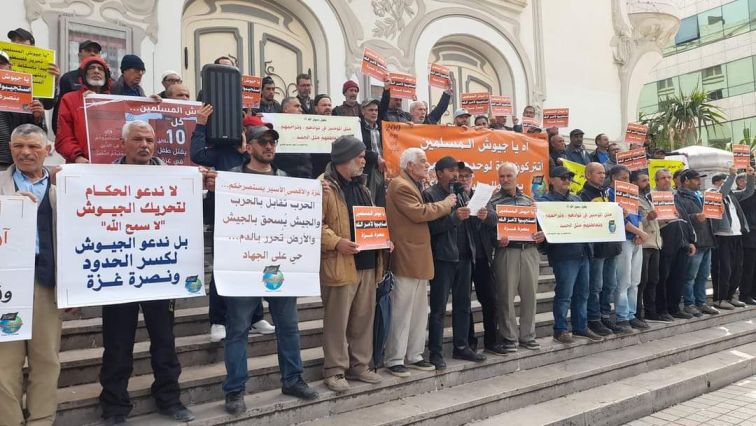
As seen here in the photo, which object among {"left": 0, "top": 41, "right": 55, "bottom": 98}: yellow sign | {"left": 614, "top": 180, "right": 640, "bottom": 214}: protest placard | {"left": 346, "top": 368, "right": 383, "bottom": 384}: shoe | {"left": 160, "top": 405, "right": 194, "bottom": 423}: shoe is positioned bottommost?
{"left": 346, "top": 368, "right": 383, "bottom": 384}: shoe

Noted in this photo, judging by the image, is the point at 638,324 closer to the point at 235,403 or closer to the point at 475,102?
the point at 475,102

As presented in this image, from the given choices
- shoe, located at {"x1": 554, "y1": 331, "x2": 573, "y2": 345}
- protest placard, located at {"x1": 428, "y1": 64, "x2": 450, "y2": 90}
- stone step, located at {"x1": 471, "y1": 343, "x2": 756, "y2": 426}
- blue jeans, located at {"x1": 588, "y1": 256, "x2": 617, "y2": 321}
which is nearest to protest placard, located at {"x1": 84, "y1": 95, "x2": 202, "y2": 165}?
stone step, located at {"x1": 471, "y1": 343, "x2": 756, "y2": 426}

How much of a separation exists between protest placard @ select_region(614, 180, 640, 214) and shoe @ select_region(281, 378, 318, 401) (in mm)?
3969

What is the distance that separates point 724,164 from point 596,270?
7216 millimetres

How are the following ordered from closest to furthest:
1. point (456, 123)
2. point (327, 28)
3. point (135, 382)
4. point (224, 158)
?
point (135, 382)
point (224, 158)
point (456, 123)
point (327, 28)

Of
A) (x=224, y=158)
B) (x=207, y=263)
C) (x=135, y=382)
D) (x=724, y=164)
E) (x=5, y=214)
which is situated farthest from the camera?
(x=724, y=164)

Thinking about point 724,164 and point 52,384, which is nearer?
point 52,384

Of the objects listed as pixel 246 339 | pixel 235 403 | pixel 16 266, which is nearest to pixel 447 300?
pixel 246 339

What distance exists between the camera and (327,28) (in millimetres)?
9156

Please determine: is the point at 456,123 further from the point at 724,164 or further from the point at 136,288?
the point at 724,164

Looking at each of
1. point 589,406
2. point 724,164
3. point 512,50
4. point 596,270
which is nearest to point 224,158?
point 589,406

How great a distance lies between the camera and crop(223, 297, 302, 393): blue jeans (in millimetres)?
3543

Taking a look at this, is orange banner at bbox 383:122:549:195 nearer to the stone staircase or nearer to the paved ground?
the stone staircase

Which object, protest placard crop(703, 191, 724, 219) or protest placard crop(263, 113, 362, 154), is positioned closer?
protest placard crop(263, 113, 362, 154)
